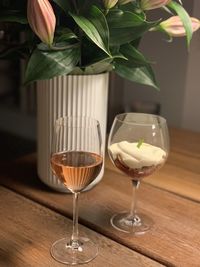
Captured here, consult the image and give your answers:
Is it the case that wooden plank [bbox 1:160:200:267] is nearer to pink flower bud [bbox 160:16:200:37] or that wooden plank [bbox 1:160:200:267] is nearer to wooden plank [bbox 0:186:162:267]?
wooden plank [bbox 0:186:162:267]

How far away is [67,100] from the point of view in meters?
0.93

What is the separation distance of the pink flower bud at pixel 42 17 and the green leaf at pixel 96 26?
0.06 meters

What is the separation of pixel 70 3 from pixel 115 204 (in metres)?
0.43

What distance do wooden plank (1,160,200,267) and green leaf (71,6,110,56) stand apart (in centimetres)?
34

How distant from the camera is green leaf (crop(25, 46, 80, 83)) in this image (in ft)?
2.62

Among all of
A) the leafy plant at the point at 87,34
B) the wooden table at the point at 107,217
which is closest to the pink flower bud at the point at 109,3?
the leafy plant at the point at 87,34

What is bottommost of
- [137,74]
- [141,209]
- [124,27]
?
[141,209]

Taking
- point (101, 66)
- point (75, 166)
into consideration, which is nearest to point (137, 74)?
point (101, 66)

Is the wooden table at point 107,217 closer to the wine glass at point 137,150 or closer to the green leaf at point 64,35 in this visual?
the wine glass at point 137,150

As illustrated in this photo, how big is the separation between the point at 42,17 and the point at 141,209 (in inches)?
17.7

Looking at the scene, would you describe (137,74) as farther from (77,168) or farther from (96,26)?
(77,168)

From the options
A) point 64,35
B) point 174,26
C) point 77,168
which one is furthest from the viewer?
point 174,26

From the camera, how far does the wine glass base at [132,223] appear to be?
83cm

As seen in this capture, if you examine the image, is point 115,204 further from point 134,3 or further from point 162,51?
point 162,51
